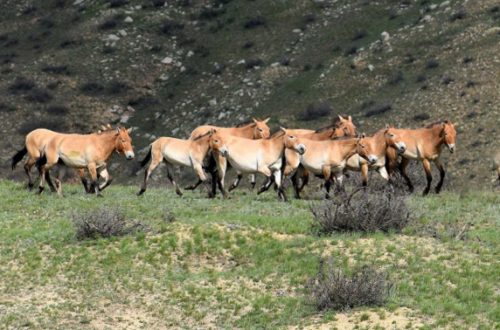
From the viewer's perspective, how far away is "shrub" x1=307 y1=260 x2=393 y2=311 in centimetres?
1520

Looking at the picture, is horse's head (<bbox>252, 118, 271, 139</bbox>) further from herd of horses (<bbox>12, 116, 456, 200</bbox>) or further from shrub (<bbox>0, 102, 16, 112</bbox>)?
shrub (<bbox>0, 102, 16, 112</bbox>)

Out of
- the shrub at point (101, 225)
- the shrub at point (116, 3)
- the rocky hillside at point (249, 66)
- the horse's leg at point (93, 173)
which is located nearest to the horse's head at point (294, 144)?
the horse's leg at point (93, 173)

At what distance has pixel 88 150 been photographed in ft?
78.0

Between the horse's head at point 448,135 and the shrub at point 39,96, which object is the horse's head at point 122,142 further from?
the shrub at point 39,96

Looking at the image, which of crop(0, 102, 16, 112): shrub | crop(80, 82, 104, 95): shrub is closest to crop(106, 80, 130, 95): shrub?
crop(80, 82, 104, 95): shrub

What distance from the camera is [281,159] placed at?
23234mm

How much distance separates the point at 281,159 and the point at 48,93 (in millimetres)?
38401

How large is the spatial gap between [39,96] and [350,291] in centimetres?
4642

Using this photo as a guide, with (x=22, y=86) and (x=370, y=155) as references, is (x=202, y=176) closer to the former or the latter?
(x=370, y=155)

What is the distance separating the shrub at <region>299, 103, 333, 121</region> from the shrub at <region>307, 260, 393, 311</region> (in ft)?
116

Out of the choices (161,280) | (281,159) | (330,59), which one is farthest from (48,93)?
(161,280)

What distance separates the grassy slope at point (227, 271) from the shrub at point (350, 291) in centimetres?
19

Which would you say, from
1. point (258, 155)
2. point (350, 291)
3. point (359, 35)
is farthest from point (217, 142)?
point (359, 35)

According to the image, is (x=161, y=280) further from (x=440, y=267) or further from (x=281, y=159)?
(x=281, y=159)
